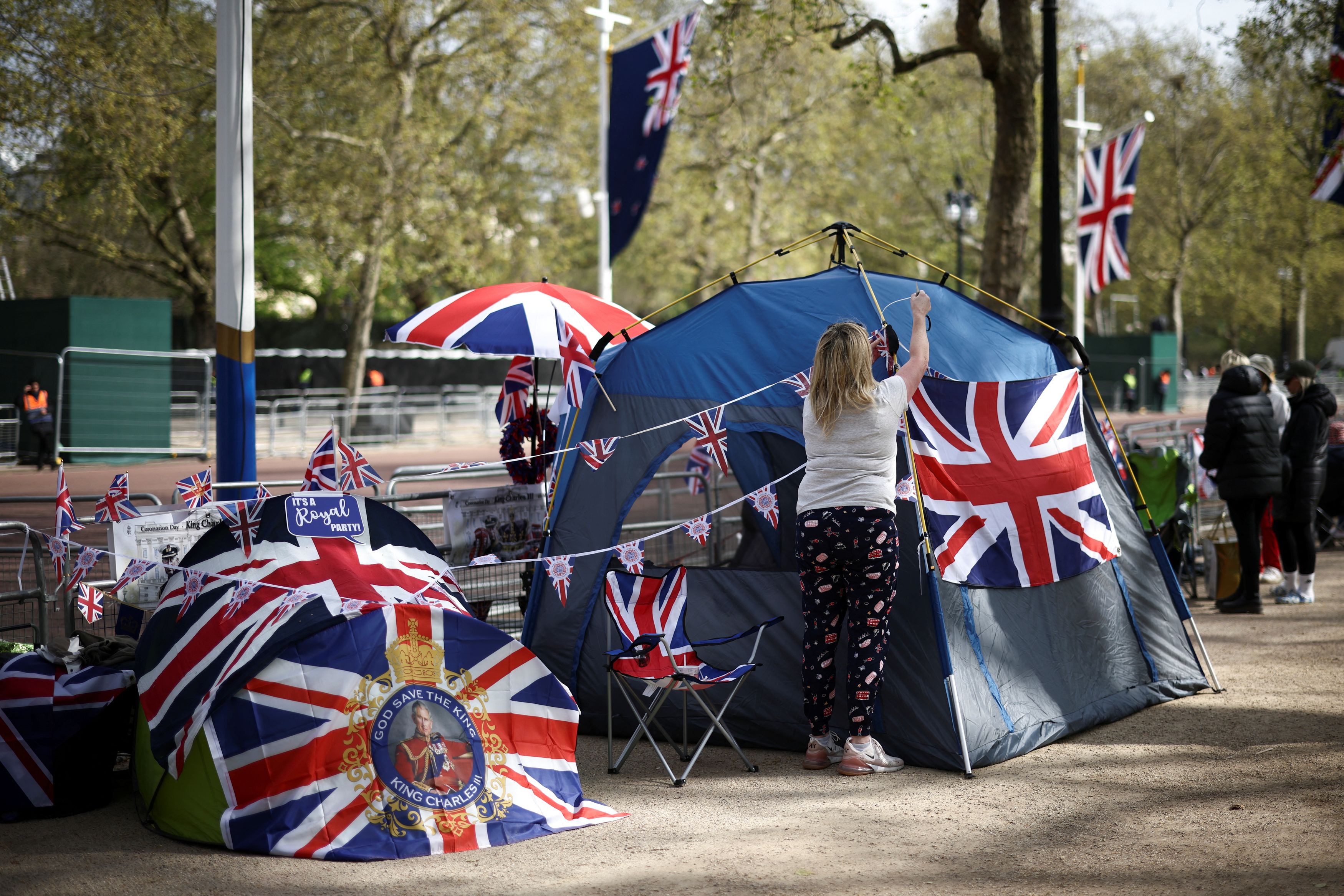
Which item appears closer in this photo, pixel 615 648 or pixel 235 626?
pixel 235 626

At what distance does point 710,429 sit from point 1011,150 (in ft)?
23.8

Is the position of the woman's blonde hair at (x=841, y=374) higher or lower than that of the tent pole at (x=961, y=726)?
higher

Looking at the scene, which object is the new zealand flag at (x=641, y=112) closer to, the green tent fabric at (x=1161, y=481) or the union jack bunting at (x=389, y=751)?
the green tent fabric at (x=1161, y=481)

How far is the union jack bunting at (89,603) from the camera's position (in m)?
5.48

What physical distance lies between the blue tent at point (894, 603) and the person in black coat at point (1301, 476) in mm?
2986

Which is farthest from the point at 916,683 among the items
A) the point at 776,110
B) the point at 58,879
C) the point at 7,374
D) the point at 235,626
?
the point at 776,110

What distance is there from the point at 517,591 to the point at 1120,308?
61113mm

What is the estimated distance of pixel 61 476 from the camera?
205 inches

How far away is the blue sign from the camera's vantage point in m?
5.12

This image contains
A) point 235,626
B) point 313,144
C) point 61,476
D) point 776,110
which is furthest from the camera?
point 776,110

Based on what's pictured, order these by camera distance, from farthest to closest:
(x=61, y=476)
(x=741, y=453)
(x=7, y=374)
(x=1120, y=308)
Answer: (x=1120, y=308)
(x=7, y=374)
(x=741, y=453)
(x=61, y=476)

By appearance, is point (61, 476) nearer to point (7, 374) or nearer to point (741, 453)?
point (741, 453)

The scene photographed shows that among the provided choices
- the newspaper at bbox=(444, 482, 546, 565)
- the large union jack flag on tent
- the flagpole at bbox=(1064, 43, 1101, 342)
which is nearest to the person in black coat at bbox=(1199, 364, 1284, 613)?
the large union jack flag on tent

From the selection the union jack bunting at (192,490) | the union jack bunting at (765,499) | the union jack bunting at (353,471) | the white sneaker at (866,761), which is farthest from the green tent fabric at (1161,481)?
the union jack bunting at (192,490)
